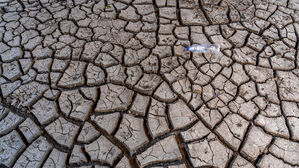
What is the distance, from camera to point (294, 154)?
2109 millimetres

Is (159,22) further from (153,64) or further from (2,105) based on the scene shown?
(2,105)

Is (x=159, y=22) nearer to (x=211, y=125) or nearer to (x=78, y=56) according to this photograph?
(x=78, y=56)

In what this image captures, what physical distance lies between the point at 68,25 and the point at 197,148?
2150 millimetres

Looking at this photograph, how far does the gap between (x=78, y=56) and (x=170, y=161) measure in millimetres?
1526

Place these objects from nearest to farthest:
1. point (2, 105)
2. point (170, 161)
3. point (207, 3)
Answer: point (170, 161) → point (2, 105) → point (207, 3)

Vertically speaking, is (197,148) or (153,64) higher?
(153,64)

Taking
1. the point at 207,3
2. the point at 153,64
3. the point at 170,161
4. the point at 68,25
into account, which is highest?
the point at 207,3

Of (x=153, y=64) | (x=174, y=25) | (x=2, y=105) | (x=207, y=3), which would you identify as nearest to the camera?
(x=2, y=105)

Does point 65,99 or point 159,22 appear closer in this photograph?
point 65,99

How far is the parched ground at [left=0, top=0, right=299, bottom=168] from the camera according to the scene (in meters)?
2.15

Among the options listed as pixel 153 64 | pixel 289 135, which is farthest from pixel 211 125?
pixel 153 64

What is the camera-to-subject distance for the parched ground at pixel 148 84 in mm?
2146

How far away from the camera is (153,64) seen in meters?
2.72

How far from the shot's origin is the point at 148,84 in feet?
8.39
